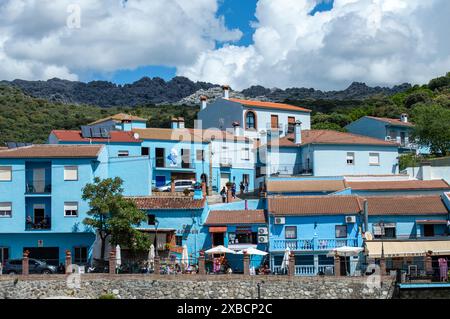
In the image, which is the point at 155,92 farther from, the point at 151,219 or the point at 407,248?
the point at 407,248

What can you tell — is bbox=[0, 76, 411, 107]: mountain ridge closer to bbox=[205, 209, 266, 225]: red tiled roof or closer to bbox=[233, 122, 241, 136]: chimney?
bbox=[233, 122, 241, 136]: chimney

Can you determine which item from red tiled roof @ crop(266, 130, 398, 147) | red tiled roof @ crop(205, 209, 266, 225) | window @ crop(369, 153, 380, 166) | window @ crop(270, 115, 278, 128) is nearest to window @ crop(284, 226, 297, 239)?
red tiled roof @ crop(205, 209, 266, 225)

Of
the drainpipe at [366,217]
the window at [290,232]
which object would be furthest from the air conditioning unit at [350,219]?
the window at [290,232]

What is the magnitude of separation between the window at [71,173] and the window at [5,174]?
3504mm

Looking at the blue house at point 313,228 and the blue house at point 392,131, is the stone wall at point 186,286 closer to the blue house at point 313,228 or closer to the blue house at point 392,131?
the blue house at point 313,228

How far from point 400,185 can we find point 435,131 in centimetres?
1768

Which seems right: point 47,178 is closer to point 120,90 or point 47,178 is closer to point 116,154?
point 116,154

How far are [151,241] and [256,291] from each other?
8109 mm

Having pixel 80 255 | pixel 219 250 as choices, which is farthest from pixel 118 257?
pixel 80 255

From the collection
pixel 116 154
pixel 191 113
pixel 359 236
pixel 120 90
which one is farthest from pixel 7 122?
pixel 120 90

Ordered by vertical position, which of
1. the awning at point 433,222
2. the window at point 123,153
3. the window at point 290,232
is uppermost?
the window at point 123,153

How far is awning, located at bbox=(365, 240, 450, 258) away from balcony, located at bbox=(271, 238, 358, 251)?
4.42 feet

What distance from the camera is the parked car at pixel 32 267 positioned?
135ft

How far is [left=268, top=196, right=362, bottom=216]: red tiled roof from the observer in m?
45.2
